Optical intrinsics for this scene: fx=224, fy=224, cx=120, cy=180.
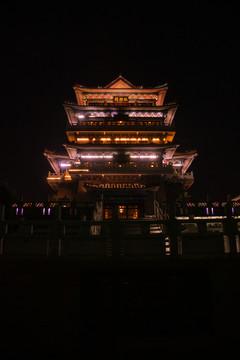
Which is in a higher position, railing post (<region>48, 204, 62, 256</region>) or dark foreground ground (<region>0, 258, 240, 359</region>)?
railing post (<region>48, 204, 62, 256</region>)

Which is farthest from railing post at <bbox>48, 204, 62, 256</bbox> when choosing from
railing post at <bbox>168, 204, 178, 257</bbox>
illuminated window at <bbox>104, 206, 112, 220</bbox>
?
illuminated window at <bbox>104, 206, 112, 220</bbox>

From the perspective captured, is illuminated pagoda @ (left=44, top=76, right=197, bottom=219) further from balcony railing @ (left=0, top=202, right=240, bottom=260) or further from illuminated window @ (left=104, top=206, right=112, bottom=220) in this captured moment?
balcony railing @ (left=0, top=202, right=240, bottom=260)

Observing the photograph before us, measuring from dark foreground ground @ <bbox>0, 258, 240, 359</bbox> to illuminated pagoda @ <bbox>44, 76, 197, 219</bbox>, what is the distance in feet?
54.9

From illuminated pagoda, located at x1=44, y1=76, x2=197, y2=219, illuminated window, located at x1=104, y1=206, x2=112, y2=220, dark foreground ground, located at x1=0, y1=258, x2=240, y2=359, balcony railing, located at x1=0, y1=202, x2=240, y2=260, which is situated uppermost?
illuminated pagoda, located at x1=44, y1=76, x2=197, y2=219

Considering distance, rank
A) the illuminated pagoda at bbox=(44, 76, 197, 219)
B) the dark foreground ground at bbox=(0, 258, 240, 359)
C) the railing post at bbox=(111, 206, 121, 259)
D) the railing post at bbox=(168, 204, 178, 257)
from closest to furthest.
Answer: the dark foreground ground at bbox=(0, 258, 240, 359), the railing post at bbox=(111, 206, 121, 259), the railing post at bbox=(168, 204, 178, 257), the illuminated pagoda at bbox=(44, 76, 197, 219)

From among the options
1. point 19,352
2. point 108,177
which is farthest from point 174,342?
point 108,177

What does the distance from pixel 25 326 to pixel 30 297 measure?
2.10 ft

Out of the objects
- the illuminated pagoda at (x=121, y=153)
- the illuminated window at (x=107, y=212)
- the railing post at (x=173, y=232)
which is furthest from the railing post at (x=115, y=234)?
the illuminated window at (x=107, y=212)

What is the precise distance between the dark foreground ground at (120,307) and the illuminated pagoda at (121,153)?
659 inches

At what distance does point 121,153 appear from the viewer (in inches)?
1142

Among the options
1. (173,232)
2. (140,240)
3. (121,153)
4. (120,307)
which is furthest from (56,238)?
(121,153)

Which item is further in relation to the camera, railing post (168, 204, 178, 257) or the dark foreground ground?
railing post (168, 204, 178, 257)

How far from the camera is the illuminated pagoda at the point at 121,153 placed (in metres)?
23.9

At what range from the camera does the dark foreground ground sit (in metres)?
5.25
